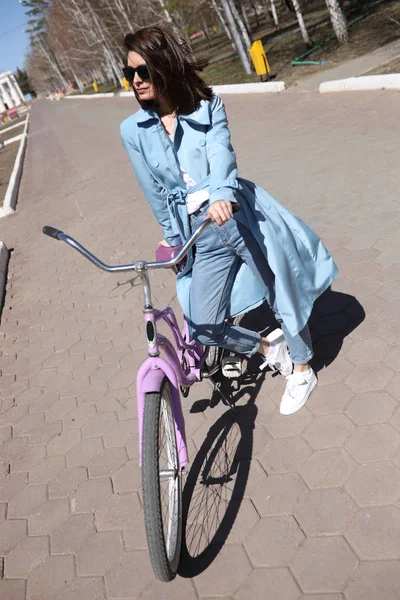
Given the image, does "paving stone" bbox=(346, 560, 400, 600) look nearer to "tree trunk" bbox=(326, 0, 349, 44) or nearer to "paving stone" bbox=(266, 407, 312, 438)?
"paving stone" bbox=(266, 407, 312, 438)

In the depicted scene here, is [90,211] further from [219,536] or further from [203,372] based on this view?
[219,536]

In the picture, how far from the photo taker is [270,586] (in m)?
2.10

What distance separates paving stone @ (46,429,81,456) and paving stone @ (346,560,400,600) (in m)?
2.06

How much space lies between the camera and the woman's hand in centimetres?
205

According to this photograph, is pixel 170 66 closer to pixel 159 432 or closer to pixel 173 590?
pixel 159 432

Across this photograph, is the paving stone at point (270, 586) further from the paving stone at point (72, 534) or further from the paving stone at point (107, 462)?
the paving stone at point (107, 462)

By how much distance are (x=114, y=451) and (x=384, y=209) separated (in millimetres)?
3383

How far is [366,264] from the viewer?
4.10 m

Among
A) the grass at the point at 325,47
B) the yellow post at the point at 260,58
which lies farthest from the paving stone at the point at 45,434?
the yellow post at the point at 260,58

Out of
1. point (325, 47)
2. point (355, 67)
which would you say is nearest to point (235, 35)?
point (325, 47)

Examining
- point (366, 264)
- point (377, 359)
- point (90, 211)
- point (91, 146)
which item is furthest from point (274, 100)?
point (377, 359)

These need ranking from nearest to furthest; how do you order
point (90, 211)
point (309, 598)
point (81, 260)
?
point (309, 598) → point (81, 260) → point (90, 211)

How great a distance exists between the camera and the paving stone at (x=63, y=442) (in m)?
3.41

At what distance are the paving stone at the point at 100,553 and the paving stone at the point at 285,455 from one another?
2.85ft
